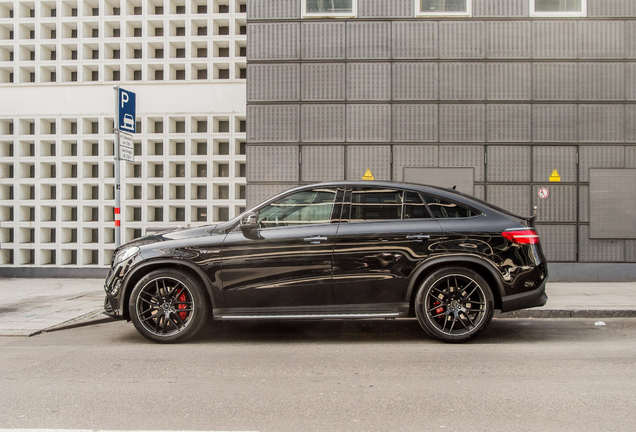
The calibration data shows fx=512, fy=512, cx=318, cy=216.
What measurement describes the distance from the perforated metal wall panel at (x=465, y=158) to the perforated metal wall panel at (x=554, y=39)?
231cm

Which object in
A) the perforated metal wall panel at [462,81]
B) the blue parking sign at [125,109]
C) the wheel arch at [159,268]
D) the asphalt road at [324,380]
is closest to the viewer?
the asphalt road at [324,380]

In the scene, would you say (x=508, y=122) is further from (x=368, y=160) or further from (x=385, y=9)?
(x=385, y=9)

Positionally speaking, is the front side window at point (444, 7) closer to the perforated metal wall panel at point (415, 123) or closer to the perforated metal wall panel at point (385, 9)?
the perforated metal wall panel at point (385, 9)

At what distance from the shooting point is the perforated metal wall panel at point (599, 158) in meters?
10.3

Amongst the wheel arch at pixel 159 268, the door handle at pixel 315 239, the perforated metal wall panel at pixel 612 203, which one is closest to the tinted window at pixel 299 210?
the door handle at pixel 315 239

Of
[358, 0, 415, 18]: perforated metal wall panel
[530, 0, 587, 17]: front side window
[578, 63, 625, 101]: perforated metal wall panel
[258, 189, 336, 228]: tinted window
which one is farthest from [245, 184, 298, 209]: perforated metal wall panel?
[578, 63, 625, 101]: perforated metal wall panel

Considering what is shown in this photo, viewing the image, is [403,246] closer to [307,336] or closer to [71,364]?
[307,336]

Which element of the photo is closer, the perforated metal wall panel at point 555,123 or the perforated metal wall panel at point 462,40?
the perforated metal wall panel at point 555,123

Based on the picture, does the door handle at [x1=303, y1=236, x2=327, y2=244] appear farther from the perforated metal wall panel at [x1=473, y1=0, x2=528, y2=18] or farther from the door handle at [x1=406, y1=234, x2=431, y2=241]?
the perforated metal wall panel at [x1=473, y1=0, x2=528, y2=18]

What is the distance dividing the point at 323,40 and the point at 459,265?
674 cm

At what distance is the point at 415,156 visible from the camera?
10.4 m

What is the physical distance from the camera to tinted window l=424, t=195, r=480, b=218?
220 inches

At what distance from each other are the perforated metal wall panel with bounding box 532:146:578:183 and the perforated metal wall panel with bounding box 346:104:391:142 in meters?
3.05

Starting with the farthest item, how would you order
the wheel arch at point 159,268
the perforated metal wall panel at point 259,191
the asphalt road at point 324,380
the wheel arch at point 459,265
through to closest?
the perforated metal wall panel at point 259,191 → the wheel arch at point 159,268 → the wheel arch at point 459,265 → the asphalt road at point 324,380
